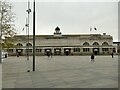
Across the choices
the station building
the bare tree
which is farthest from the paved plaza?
the station building

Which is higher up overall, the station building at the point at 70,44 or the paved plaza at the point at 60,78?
the station building at the point at 70,44

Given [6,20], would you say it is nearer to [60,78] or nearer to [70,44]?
[60,78]

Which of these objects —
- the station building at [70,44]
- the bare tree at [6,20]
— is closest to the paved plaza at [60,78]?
the bare tree at [6,20]

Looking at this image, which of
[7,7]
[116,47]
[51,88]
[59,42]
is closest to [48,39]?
[59,42]

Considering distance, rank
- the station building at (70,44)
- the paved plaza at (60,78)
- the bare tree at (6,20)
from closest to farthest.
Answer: the paved plaza at (60,78)
the bare tree at (6,20)
the station building at (70,44)

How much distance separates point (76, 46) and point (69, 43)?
3582 millimetres

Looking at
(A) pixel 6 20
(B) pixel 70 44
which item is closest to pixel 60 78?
(A) pixel 6 20

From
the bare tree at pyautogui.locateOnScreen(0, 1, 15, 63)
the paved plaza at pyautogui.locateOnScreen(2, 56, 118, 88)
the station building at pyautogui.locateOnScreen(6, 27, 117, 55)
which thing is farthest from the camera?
the station building at pyautogui.locateOnScreen(6, 27, 117, 55)

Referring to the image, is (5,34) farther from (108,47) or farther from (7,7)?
A: (108,47)

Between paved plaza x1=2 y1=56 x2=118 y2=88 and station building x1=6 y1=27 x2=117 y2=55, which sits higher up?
station building x1=6 y1=27 x2=117 y2=55

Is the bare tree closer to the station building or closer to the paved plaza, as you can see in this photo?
the paved plaza

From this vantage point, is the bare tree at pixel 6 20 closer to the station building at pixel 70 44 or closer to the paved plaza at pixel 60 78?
the paved plaza at pixel 60 78

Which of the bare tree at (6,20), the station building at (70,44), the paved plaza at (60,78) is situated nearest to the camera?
the paved plaza at (60,78)

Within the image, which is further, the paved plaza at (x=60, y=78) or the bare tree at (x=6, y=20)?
the bare tree at (x=6, y=20)
